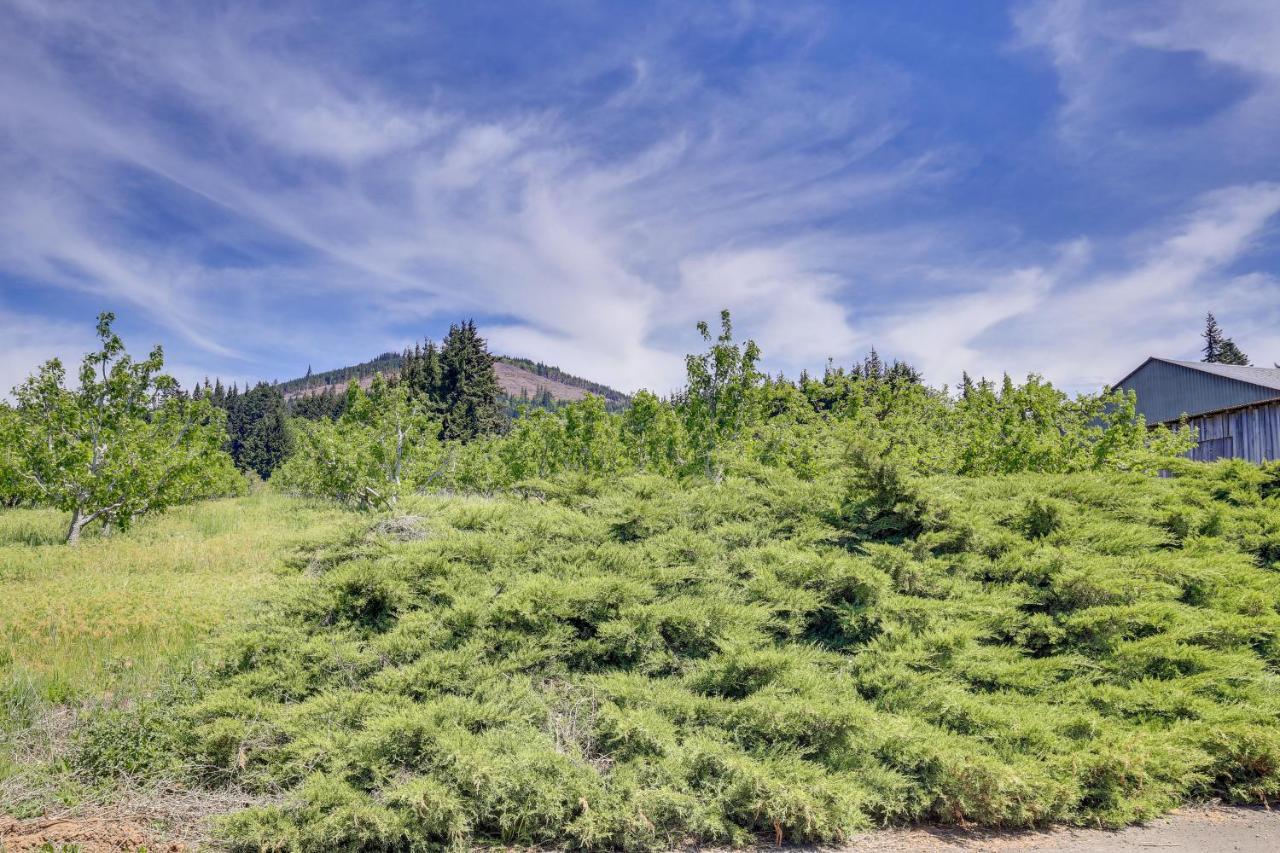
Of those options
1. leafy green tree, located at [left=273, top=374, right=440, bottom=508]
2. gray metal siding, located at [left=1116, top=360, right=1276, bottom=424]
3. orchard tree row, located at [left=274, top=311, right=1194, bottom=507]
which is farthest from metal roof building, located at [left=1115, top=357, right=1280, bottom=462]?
leafy green tree, located at [left=273, top=374, right=440, bottom=508]

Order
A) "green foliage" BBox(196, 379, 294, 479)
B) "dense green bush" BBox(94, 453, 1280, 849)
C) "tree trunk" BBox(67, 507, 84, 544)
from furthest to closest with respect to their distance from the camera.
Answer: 1. "green foliage" BBox(196, 379, 294, 479)
2. "tree trunk" BBox(67, 507, 84, 544)
3. "dense green bush" BBox(94, 453, 1280, 849)

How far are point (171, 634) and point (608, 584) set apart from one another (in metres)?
5.38

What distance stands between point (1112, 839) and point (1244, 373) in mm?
26383

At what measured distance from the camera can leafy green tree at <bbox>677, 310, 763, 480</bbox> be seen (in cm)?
1203

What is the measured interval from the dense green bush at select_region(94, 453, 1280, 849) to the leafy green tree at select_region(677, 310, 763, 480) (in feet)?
17.2

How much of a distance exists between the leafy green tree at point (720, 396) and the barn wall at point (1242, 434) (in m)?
8.64

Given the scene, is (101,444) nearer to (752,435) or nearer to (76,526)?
(76,526)

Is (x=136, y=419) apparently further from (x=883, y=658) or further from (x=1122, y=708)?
(x=1122, y=708)

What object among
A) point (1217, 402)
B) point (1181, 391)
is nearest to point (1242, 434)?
point (1217, 402)

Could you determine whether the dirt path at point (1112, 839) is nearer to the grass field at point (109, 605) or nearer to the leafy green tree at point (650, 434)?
the grass field at point (109, 605)

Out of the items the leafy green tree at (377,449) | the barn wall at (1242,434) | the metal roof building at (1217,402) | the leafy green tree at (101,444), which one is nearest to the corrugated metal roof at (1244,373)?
the metal roof building at (1217,402)

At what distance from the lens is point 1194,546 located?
6.30m

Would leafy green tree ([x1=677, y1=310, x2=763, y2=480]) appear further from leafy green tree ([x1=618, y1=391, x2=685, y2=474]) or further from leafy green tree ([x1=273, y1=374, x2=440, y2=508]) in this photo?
leafy green tree ([x1=273, y1=374, x2=440, y2=508])

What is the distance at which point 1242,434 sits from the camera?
A: 12.2 m
